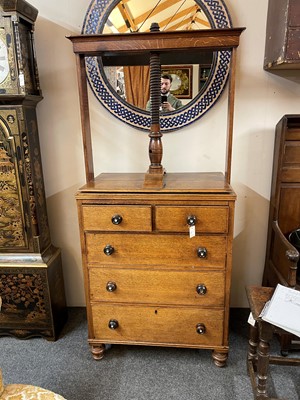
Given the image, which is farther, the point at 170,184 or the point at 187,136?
the point at 187,136

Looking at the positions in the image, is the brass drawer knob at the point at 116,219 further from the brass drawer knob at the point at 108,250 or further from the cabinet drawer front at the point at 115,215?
the brass drawer knob at the point at 108,250

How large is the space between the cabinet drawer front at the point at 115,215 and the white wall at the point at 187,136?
0.52 m

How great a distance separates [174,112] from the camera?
1.83 metres

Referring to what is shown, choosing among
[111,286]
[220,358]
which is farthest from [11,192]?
[220,358]

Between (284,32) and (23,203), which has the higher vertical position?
(284,32)

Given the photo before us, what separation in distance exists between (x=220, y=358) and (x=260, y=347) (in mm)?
429

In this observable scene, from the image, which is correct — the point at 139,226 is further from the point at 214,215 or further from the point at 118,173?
the point at 118,173

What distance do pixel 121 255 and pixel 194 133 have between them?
87 centimetres

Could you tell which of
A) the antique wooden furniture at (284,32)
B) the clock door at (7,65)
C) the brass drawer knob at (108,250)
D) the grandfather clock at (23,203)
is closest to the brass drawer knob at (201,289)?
the brass drawer knob at (108,250)

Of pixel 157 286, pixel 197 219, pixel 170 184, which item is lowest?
pixel 157 286

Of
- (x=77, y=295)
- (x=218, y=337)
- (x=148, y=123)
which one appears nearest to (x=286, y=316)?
(x=218, y=337)

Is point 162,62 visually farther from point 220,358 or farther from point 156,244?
point 220,358

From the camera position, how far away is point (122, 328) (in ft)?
5.64

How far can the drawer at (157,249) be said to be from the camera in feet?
5.03
